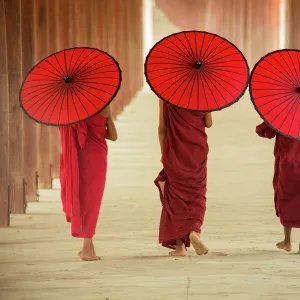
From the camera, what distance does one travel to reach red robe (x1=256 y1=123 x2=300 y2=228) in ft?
23.5

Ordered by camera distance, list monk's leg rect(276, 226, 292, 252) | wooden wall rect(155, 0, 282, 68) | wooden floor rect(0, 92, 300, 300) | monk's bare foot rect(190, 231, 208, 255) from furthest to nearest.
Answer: wooden wall rect(155, 0, 282, 68)
monk's leg rect(276, 226, 292, 252)
monk's bare foot rect(190, 231, 208, 255)
wooden floor rect(0, 92, 300, 300)

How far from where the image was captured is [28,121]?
10055mm

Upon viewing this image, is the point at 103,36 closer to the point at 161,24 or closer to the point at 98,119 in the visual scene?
the point at 98,119

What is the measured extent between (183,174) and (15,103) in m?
2.65

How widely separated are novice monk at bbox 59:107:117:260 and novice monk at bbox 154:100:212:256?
432mm

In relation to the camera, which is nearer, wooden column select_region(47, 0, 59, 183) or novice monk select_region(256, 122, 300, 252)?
novice monk select_region(256, 122, 300, 252)

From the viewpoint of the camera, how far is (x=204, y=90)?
22.6 ft

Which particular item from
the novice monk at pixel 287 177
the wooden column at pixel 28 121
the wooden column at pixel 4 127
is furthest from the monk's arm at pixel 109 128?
the wooden column at pixel 28 121

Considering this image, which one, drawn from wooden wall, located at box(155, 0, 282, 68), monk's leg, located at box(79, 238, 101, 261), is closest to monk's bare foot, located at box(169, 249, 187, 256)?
monk's leg, located at box(79, 238, 101, 261)

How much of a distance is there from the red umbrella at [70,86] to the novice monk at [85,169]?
0.72ft

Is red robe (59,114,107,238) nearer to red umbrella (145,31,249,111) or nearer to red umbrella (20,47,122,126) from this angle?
red umbrella (20,47,122,126)

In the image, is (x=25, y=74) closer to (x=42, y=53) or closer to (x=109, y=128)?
(x=42, y=53)

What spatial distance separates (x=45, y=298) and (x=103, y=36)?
→ 12787mm

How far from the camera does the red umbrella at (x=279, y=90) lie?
6816 mm
